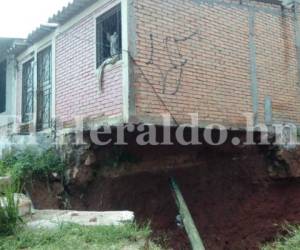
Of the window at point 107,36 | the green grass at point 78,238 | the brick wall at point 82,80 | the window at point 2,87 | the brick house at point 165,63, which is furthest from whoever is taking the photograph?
the window at point 2,87

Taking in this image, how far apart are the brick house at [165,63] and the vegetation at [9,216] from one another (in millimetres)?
2113

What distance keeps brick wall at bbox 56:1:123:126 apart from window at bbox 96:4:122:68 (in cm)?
12

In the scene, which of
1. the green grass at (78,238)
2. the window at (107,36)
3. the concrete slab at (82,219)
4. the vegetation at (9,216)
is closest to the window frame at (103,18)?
the window at (107,36)

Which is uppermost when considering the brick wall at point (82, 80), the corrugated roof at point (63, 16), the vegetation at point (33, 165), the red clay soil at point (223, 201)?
the corrugated roof at point (63, 16)

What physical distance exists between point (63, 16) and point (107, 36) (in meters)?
1.25

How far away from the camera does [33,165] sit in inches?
315

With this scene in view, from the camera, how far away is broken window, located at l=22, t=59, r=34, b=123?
10.2 metres

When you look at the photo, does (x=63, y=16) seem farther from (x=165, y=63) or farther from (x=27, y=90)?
(x=27, y=90)

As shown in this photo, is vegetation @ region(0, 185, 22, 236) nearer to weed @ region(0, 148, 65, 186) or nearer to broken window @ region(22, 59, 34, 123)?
weed @ region(0, 148, 65, 186)

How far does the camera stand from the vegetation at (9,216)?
17.4 ft

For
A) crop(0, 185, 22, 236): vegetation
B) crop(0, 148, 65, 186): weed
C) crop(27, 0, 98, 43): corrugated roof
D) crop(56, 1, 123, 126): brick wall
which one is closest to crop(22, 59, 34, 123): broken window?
crop(27, 0, 98, 43): corrugated roof

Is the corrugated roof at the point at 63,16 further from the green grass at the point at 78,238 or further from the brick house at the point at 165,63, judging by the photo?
the green grass at the point at 78,238

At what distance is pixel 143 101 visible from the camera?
6809 millimetres

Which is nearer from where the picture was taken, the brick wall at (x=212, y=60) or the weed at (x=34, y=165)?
the brick wall at (x=212, y=60)
